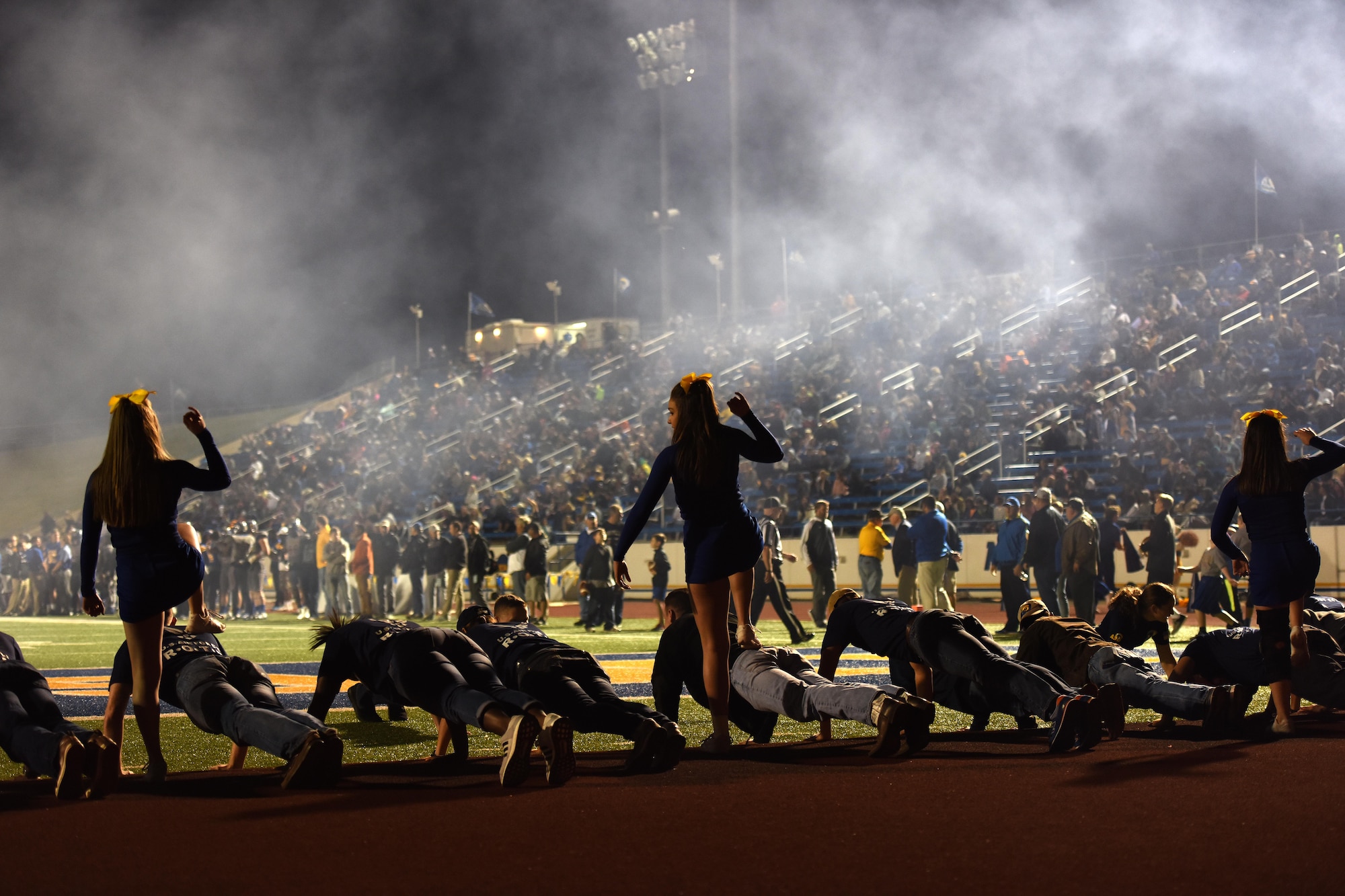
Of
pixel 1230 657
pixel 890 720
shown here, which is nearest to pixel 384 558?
pixel 1230 657

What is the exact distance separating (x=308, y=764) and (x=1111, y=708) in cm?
338

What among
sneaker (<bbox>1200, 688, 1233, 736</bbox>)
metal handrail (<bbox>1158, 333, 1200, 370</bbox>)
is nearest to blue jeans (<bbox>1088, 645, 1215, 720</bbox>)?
sneaker (<bbox>1200, 688, 1233, 736</bbox>)

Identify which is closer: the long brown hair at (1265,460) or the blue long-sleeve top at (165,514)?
the blue long-sleeve top at (165,514)

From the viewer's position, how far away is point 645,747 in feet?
15.5

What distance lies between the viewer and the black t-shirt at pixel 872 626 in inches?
222

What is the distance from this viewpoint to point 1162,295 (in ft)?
83.4

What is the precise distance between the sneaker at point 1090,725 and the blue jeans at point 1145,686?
12.5 inches

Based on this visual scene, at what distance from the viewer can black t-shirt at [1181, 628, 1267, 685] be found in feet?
19.5

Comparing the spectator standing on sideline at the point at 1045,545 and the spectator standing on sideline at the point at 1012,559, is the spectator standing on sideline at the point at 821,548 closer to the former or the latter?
the spectator standing on sideline at the point at 1012,559

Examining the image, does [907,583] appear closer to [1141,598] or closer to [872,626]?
[1141,598]

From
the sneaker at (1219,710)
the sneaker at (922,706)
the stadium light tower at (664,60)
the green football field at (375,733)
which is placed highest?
the stadium light tower at (664,60)

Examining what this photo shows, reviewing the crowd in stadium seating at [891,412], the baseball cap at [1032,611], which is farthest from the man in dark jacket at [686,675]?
the crowd in stadium seating at [891,412]

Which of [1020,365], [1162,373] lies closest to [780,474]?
[1020,365]

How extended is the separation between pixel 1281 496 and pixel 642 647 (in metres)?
8.07
